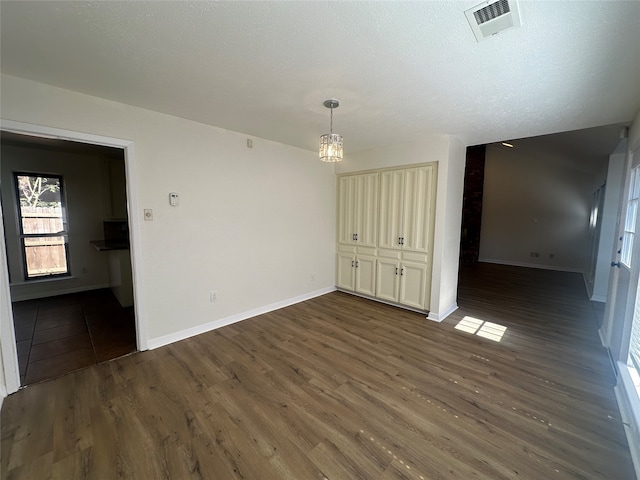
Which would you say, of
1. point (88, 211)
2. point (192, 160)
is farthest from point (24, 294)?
point (192, 160)

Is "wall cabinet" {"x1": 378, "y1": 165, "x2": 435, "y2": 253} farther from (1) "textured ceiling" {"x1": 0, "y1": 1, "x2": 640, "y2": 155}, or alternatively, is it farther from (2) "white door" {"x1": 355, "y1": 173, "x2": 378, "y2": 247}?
(1) "textured ceiling" {"x1": 0, "y1": 1, "x2": 640, "y2": 155}

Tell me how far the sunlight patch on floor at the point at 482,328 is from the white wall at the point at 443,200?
266 millimetres

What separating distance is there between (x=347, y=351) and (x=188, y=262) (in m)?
2.04

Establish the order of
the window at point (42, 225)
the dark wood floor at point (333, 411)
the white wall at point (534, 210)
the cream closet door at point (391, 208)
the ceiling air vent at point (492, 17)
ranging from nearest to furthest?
1. the ceiling air vent at point (492, 17)
2. the dark wood floor at point (333, 411)
3. the cream closet door at point (391, 208)
4. the window at point (42, 225)
5. the white wall at point (534, 210)

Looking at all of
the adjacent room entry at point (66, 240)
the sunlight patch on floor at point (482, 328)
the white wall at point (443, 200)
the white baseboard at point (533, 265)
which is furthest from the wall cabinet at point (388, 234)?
the white baseboard at point (533, 265)

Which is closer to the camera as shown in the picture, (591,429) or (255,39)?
(255,39)

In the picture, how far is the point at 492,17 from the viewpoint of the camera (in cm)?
131

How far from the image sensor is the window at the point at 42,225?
4258 mm

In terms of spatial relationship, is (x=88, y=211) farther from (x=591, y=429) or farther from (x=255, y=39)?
(x=591, y=429)

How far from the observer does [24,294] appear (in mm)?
4184

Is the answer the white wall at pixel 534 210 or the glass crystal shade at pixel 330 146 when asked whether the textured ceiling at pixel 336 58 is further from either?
the white wall at pixel 534 210

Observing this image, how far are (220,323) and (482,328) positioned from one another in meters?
3.33

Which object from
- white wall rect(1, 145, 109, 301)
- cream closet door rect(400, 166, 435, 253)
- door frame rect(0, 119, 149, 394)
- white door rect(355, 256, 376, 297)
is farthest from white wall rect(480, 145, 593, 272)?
white wall rect(1, 145, 109, 301)

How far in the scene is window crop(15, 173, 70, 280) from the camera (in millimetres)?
4258
